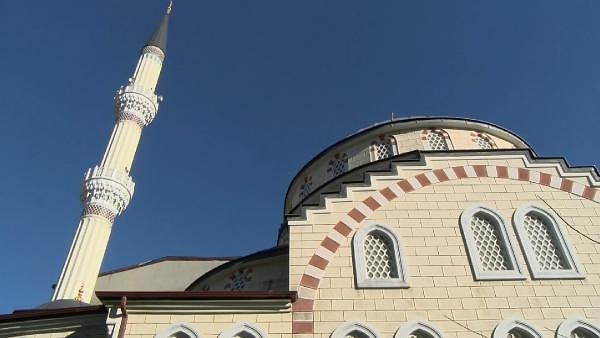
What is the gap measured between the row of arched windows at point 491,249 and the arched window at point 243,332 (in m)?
2.09

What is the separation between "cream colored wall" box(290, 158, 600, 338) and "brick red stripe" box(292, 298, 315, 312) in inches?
4.7

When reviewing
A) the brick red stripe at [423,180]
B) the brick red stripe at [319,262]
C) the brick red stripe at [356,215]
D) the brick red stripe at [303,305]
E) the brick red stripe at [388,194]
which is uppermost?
the brick red stripe at [423,180]

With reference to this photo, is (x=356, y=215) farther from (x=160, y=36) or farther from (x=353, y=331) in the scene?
(x=160, y=36)

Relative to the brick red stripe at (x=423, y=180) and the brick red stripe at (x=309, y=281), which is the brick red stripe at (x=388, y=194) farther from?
the brick red stripe at (x=309, y=281)

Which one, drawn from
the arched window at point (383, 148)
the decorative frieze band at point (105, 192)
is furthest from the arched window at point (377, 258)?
the decorative frieze band at point (105, 192)

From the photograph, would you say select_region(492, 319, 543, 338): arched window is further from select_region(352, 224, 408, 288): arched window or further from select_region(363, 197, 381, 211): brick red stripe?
select_region(363, 197, 381, 211): brick red stripe

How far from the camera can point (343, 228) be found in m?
10.1

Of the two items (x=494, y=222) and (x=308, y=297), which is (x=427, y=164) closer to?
(x=494, y=222)

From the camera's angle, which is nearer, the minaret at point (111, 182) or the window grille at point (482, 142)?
the window grille at point (482, 142)

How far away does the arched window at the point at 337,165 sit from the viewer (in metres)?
16.5

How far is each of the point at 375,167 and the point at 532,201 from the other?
4848 mm

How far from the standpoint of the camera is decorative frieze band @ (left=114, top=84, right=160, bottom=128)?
2584 centimetres

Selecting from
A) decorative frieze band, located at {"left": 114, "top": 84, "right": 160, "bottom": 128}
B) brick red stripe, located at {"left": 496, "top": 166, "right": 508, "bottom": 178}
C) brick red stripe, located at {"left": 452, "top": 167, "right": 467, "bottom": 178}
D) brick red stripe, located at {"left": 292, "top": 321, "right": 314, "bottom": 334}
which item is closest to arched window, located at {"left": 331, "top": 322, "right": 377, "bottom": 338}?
brick red stripe, located at {"left": 292, "top": 321, "right": 314, "bottom": 334}

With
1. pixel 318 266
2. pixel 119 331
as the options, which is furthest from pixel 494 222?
pixel 119 331
